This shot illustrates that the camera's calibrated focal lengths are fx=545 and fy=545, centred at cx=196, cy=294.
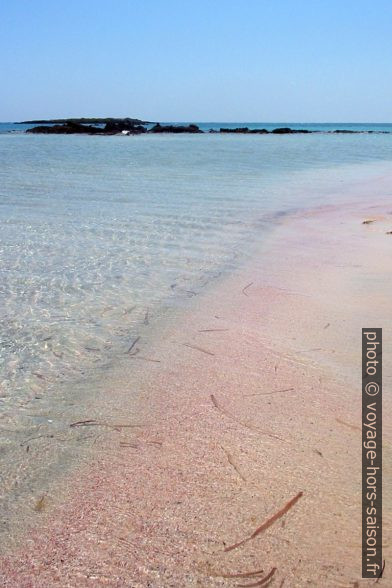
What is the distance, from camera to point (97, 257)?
5.10m

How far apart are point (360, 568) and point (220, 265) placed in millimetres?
3536

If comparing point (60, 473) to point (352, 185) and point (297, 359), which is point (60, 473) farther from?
point (352, 185)

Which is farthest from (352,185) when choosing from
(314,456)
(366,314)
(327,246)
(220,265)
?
(314,456)

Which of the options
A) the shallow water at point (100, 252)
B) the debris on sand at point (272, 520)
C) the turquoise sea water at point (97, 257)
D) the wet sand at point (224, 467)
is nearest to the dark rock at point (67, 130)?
the shallow water at point (100, 252)

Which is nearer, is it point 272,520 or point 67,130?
point 272,520

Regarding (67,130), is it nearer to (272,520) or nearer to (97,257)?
(97,257)

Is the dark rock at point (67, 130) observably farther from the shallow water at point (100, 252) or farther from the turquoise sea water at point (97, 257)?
the turquoise sea water at point (97, 257)

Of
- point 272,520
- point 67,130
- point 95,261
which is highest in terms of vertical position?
point 67,130

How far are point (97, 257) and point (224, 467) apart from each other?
11.1ft

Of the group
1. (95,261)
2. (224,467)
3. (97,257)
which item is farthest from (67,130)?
(224,467)

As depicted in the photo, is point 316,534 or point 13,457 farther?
point 13,457

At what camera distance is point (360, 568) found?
5.17 feet

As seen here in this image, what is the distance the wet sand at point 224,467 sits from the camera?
5.24ft

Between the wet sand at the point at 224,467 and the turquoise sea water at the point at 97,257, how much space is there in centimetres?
35
